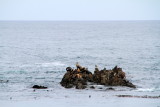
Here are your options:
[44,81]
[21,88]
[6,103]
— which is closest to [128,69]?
[44,81]

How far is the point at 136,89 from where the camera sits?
186 ft

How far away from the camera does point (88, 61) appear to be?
8856 cm

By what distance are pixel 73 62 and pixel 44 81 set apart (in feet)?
79.8

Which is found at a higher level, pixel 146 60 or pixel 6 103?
pixel 146 60

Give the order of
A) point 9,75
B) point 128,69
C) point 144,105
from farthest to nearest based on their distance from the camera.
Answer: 1. point 128,69
2. point 9,75
3. point 144,105

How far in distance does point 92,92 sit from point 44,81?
12.5 m

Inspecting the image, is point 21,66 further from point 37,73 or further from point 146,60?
point 146,60

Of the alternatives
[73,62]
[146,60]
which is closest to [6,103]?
[73,62]

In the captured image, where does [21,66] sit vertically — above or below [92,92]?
above

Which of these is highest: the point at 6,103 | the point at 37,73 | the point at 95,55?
the point at 95,55

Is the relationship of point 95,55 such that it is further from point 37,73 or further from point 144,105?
point 144,105

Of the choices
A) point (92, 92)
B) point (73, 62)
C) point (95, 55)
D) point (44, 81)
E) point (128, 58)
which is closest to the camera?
point (92, 92)

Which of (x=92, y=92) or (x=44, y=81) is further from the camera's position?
(x=44, y=81)

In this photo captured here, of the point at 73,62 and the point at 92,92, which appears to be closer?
the point at 92,92
